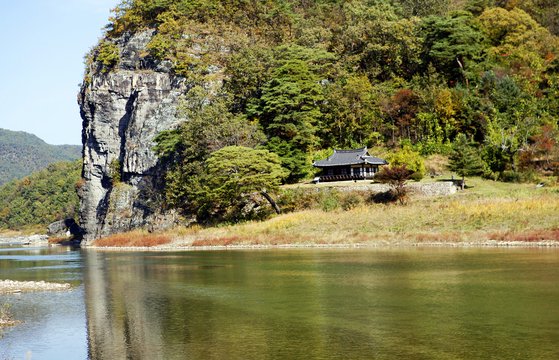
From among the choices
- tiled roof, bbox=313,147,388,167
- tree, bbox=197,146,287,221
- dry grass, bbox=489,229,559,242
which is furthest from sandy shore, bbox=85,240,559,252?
tiled roof, bbox=313,147,388,167

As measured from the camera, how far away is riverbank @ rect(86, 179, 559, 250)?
51406 millimetres

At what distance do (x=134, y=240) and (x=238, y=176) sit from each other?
1785cm

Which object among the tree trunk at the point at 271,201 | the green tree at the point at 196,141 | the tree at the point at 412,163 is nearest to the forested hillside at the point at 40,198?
the green tree at the point at 196,141

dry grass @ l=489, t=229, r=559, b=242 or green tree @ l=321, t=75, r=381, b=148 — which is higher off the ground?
green tree @ l=321, t=75, r=381, b=148

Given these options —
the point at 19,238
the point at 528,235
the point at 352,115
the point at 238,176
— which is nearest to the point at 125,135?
the point at 238,176

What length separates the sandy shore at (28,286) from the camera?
1517 inches

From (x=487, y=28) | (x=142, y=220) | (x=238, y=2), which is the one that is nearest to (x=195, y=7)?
(x=238, y=2)

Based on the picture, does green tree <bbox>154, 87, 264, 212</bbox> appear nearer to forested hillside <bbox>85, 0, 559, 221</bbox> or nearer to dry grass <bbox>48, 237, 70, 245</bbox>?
forested hillside <bbox>85, 0, 559, 221</bbox>

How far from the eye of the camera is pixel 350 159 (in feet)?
253

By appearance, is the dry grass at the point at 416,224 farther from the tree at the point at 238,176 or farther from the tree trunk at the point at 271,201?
the tree at the point at 238,176

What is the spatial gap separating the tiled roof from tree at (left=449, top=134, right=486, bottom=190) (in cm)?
923

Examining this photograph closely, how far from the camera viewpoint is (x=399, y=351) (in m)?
20.2

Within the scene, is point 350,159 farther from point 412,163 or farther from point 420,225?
point 420,225

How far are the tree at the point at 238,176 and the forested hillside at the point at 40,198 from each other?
87.4 metres
